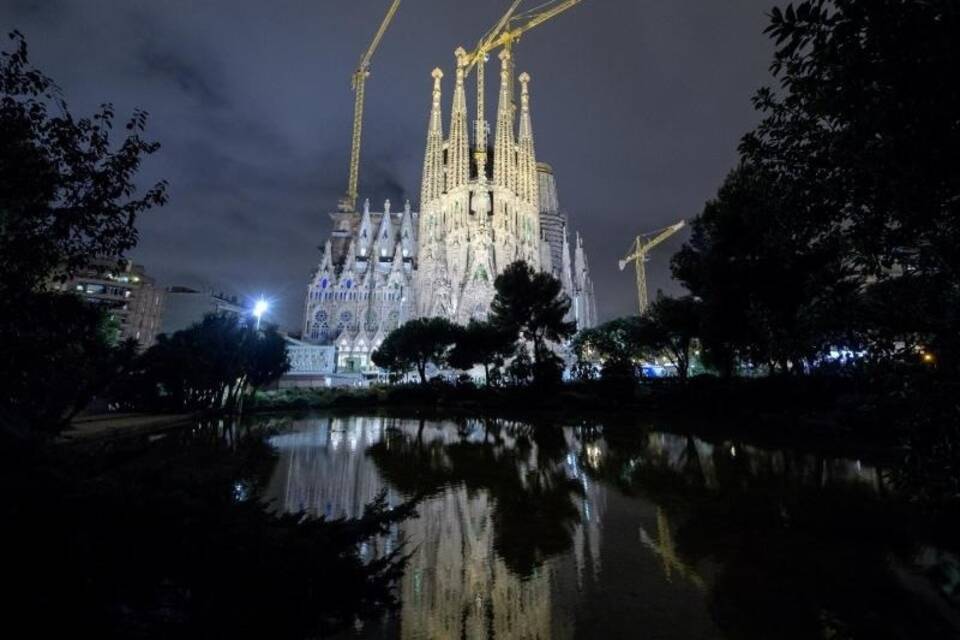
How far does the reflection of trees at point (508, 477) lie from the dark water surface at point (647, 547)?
5cm

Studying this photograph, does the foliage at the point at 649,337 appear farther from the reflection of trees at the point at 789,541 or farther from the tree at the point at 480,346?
the reflection of trees at the point at 789,541

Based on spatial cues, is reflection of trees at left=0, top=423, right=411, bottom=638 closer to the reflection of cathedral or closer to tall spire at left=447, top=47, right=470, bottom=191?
the reflection of cathedral

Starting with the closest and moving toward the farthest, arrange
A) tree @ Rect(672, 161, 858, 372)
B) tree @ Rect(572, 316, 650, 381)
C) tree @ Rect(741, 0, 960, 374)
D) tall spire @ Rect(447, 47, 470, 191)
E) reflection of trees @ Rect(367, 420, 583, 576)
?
tree @ Rect(741, 0, 960, 374), tree @ Rect(672, 161, 858, 372), reflection of trees @ Rect(367, 420, 583, 576), tree @ Rect(572, 316, 650, 381), tall spire @ Rect(447, 47, 470, 191)

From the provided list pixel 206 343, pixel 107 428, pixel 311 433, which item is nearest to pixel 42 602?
pixel 311 433

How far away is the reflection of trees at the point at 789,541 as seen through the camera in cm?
439

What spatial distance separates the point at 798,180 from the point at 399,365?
39601 millimetres

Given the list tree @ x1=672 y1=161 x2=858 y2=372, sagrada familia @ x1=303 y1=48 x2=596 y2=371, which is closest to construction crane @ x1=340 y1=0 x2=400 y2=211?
sagrada familia @ x1=303 y1=48 x2=596 y2=371

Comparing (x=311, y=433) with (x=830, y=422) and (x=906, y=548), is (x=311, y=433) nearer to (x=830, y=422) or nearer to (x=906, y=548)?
(x=906, y=548)

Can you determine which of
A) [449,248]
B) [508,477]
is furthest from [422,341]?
[449,248]

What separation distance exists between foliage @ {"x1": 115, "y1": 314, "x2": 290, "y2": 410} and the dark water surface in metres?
Answer: 16.1

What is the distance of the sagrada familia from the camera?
2726 inches

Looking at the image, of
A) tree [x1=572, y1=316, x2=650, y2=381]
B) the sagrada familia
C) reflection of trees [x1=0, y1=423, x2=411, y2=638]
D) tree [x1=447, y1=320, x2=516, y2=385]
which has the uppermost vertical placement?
the sagrada familia

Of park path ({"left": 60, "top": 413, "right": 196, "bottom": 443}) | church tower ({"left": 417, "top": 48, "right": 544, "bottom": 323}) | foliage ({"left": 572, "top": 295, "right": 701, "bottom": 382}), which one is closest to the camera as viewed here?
park path ({"left": 60, "top": 413, "right": 196, "bottom": 443})

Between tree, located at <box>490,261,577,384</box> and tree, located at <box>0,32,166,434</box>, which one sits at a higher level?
tree, located at <box>490,261,577,384</box>
